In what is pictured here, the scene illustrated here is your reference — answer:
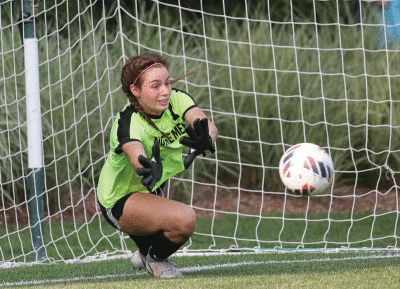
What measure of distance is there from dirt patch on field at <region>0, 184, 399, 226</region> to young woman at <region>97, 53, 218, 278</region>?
3309 millimetres

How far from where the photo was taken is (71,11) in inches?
452

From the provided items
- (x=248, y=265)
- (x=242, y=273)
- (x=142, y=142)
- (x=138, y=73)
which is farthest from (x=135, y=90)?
(x=248, y=265)

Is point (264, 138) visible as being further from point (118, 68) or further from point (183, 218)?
point (183, 218)

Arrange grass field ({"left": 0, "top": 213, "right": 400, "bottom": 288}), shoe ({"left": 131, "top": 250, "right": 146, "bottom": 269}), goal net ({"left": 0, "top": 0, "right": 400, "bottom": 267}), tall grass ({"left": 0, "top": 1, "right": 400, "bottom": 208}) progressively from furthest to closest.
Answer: tall grass ({"left": 0, "top": 1, "right": 400, "bottom": 208})
goal net ({"left": 0, "top": 0, "right": 400, "bottom": 267})
shoe ({"left": 131, "top": 250, "right": 146, "bottom": 269})
grass field ({"left": 0, "top": 213, "right": 400, "bottom": 288})

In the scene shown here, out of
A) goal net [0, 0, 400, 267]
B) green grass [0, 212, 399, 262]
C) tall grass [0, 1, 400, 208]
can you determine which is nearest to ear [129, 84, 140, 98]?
green grass [0, 212, 399, 262]

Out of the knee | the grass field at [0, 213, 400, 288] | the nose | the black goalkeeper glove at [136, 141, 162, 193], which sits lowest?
the grass field at [0, 213, 400, 288]

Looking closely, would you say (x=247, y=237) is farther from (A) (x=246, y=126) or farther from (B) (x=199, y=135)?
(B) (x=199, y=135)

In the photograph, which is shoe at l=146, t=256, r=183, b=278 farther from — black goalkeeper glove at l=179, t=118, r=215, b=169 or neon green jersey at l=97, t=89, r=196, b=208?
black goalkeeper glove at l=179, t=118, r=215, b=169

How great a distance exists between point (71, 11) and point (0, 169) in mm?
5804

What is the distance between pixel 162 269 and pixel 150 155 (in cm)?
63

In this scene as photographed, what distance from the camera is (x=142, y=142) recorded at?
326 cm

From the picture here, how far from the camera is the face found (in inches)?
128

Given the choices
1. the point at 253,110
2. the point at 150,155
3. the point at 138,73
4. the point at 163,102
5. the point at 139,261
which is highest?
the point at 138,73

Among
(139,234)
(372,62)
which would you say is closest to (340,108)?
(372,62)
